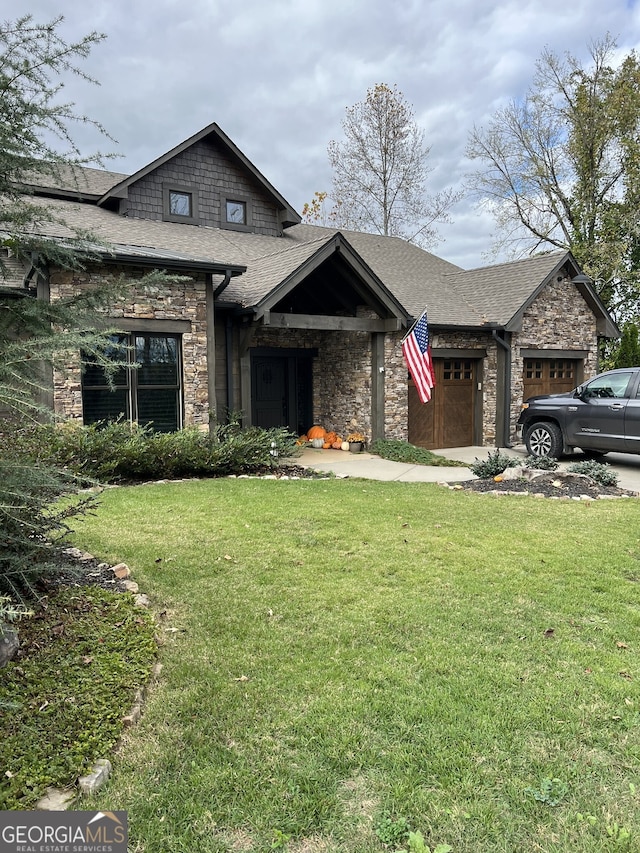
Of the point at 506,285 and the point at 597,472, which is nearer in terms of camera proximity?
the point at 597,472

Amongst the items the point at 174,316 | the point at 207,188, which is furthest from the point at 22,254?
the point at 207,188

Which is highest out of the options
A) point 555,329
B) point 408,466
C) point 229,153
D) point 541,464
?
point 229,153

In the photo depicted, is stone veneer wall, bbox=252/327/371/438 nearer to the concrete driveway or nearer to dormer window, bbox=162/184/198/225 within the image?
the concrete driveway

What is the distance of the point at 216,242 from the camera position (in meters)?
13.4

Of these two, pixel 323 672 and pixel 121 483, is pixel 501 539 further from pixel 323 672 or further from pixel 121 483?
pixel 121 483

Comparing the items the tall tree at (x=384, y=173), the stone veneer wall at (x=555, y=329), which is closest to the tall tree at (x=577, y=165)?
the tall tree at (x=384, y=173)

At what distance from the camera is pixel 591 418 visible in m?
10.5

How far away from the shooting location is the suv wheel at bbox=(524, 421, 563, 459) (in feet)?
36.6

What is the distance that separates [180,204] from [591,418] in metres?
10.8

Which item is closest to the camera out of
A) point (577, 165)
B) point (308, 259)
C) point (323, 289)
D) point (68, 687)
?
point (68, 687)

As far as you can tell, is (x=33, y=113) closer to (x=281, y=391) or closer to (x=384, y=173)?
(x=281, y=391)

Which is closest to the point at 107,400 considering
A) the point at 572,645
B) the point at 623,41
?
→ the point at 572,645

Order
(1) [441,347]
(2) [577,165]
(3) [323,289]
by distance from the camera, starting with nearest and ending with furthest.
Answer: (3) [323,289], (1) [441,347], (2) [577,165]

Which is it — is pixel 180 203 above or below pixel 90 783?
above
